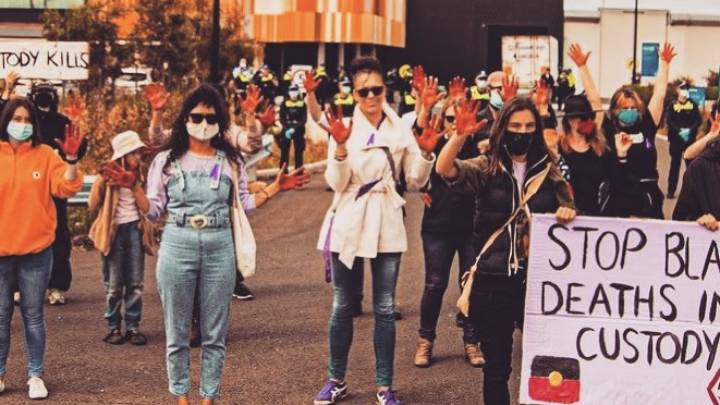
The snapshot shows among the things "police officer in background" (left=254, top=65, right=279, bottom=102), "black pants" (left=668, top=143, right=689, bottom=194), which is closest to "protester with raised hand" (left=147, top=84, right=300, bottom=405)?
"black pants" (left=668, top=143, right=689, bottom=194)

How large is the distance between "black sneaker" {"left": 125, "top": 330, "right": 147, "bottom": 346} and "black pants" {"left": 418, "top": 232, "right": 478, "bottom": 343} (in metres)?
2.08

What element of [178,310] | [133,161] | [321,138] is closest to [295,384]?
[178,310]

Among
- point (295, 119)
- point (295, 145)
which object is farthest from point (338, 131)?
point (295, 119)

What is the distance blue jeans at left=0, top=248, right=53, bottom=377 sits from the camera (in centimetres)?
706

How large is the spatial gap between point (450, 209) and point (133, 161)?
226 centimetres

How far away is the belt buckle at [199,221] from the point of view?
6207mm

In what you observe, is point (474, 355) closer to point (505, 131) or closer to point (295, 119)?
point (505, 131)

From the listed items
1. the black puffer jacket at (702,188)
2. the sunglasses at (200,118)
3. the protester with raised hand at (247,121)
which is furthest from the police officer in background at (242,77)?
the black puffer jacket at (702,188)

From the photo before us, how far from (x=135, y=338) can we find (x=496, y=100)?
3.34 m

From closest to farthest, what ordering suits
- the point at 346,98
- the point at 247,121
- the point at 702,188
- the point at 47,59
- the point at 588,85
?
the point at 702,188 < the point at 247,121 < the point at 588,85 < the point at 47,59 < the point at 346,98

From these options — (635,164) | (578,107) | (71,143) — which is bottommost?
(635,164)

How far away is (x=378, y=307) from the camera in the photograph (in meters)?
6.82

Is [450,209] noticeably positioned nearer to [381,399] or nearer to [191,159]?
[381,399]

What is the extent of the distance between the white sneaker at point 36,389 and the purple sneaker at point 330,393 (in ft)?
5.39
